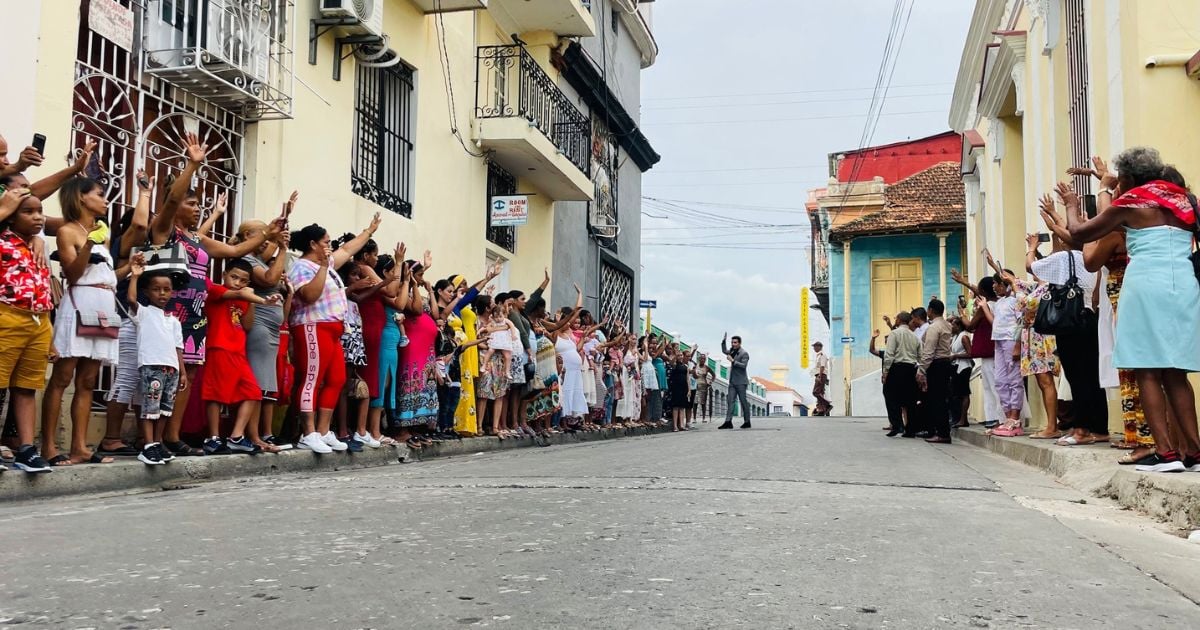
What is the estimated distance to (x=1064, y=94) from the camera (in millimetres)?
12023

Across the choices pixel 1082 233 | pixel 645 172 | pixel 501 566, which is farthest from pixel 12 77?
pixel 645 172

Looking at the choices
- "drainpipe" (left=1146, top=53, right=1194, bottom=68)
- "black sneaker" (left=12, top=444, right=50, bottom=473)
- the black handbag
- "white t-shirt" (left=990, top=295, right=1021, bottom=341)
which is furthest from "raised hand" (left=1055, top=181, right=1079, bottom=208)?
"black sneaker" (left=12, top=444, right=50, bottom=473)

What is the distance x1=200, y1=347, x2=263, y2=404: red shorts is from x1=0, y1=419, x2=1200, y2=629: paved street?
1.15 meters

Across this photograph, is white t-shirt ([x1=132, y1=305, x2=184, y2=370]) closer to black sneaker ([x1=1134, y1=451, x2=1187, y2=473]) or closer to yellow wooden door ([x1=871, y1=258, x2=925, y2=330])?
black sneaker ([x1=1134, y1=451, x2=1187, y2=473])

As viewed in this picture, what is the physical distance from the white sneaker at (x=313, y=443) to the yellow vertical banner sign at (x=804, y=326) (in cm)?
4812

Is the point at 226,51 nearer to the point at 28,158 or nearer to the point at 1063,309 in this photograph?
the point at 28,158

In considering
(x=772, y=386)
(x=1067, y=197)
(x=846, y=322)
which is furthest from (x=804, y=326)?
(x=1067, y=197)

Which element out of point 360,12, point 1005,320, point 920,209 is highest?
point 920,209

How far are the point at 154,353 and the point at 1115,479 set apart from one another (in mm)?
5862

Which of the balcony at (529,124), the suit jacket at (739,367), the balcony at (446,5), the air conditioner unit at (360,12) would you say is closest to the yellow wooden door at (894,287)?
the suit jacket at (739,367)

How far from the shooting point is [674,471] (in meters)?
7.01

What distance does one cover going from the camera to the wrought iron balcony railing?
16344 millimetres

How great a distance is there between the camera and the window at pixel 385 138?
12695 millimetres

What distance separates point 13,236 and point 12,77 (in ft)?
7.32
